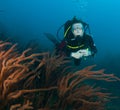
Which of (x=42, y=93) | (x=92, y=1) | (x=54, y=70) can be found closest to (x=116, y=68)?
(x=54, y=70)

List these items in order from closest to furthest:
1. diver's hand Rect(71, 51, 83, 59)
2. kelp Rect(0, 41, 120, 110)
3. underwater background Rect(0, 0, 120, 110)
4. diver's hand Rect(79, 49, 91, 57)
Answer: kelp Rect(0, 41, 120, 110), diver's hand Rect(79, 49, 91, 57), diver's hand Rect(71, 51, 83, 59), underwater background Rect(0, 0, 120, 110)

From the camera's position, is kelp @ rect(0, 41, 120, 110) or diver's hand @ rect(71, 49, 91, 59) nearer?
kelp @ rect(0, 41, 120, 110)

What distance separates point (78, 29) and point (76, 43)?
1.33ft

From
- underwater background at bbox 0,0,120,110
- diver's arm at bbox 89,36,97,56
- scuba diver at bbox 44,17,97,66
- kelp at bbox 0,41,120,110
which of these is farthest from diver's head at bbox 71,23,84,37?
underwater background at bbox 0,0,120,110

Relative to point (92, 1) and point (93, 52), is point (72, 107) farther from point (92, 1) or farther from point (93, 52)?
point (92, 1)

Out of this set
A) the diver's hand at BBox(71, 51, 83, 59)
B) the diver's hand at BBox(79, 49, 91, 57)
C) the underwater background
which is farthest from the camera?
the underwater background

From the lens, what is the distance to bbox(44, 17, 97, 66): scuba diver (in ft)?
22.6

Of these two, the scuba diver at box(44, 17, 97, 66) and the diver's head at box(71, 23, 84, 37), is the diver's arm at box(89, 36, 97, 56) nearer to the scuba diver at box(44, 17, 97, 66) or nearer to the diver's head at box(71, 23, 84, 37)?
the scuba diver at box(44, 17, 97, 66)

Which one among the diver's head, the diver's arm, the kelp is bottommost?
the kelp

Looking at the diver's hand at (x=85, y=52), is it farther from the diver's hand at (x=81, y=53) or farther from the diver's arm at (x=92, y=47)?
the diver's arm at (x=92, y=47)

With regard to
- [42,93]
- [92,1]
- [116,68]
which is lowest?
[116,68]

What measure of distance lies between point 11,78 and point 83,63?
10829 mm

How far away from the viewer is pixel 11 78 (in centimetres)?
398

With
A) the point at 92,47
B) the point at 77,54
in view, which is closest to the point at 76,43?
the point at 77,54
